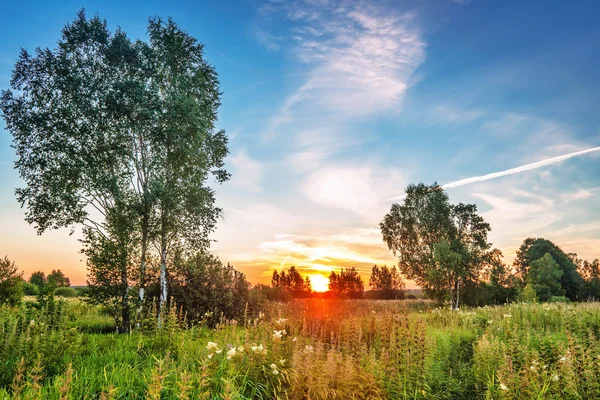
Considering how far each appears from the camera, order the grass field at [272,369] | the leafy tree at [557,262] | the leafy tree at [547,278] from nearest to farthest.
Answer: the grass field at [272,369]
the leafy tree at [547,278]
the leafy tree at [557,262]

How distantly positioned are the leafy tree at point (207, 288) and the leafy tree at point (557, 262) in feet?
135

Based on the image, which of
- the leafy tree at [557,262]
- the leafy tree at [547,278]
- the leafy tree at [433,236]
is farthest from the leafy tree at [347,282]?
the leafy tree at [433,236]

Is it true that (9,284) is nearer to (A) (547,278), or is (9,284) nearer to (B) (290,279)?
(A) (547,278)

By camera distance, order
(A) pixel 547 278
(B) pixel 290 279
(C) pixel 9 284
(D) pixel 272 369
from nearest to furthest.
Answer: (D) pixel 272 369 → (C) pixel 9 284 → (A) pixel 547 278 → (B) pixel 290 279

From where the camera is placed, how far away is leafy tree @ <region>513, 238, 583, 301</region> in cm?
4519

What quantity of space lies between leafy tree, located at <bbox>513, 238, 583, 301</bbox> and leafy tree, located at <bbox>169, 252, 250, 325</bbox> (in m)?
41.1

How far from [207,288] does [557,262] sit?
47.2m

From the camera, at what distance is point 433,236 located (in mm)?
32219

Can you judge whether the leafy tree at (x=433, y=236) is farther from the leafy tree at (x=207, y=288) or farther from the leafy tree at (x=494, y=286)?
the leafy tree at (x=207, y=288)

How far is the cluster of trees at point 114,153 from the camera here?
1375cm

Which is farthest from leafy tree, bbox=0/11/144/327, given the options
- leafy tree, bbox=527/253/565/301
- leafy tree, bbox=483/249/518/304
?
leafy tree, bbox=527/253/565/301

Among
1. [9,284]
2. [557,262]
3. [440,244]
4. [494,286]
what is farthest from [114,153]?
[557,262]

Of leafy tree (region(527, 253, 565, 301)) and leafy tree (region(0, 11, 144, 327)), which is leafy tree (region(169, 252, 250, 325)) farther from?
leafy tree (region(527, 253, 565, 301))

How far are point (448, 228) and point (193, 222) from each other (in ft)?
78.2
